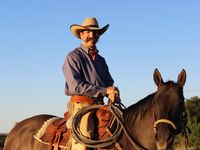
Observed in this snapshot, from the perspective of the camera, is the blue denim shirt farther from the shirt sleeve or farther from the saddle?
the saddle

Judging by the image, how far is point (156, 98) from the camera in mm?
6387

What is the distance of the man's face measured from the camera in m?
7.82

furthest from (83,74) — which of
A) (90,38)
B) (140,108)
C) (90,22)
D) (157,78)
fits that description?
(157,78)

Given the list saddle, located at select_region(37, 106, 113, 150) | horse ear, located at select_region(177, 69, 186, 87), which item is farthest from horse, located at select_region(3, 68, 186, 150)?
saddle, located at select_region(37, 106, 113, 150)

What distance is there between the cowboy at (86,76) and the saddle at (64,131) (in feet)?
0.42

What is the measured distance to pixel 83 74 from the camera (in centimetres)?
761

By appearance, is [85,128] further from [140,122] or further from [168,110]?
[168,110]

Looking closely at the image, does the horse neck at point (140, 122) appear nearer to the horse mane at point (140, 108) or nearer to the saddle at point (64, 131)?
the horse mane at point (140, 108)

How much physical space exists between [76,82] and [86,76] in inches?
13.0

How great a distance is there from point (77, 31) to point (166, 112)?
2.75m

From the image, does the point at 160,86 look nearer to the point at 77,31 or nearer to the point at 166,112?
the point at 166,112

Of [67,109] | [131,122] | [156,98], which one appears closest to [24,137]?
[67,109]

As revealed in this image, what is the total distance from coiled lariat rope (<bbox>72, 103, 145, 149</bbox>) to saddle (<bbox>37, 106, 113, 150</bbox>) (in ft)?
0.34

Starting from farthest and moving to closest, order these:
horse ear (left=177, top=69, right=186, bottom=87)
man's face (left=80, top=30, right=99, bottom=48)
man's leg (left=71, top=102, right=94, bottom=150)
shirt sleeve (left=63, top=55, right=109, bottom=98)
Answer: man's face (left=80, top=30, right=99, bottom=48)
shirt sleeve (left=63, top=55, right=109, bottom=98)
man's leg (left=71, top=102, right=94, bottom=150)
horse ear (left=177, top=69, right=186, bottom=87)
